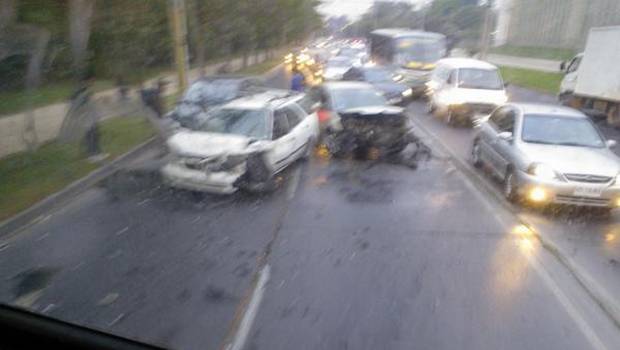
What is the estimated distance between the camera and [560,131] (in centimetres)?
841

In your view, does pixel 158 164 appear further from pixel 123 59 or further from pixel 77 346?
pixel 77 346

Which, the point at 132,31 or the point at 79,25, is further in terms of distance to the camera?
the point at 132,31

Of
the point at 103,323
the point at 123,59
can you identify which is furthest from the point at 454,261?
the point at 123,59

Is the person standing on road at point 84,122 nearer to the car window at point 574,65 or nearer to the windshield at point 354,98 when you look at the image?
the windshield at point 354,98

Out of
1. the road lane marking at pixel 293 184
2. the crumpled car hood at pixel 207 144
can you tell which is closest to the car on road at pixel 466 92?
the road lane marking at pixel 293 184

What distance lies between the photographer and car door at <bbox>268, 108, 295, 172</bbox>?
8586mm

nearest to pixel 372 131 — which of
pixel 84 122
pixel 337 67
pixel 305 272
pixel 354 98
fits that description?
pixel 354 98

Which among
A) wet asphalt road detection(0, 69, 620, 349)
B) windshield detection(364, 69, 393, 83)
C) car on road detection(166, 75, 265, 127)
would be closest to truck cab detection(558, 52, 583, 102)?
windshield detection(364, 69, 393, 83)

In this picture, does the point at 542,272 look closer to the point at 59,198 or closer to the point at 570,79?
the point at 59,198

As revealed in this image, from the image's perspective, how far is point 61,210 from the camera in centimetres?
734

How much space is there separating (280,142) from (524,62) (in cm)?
3087

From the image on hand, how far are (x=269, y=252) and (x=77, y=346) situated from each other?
12.5ft

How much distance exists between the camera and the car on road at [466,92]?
15.4 meters

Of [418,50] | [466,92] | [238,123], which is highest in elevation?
[238,123]
